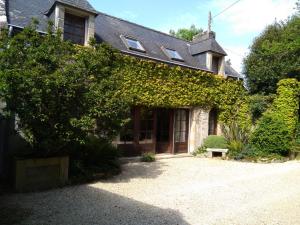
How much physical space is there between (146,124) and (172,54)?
3.74 m

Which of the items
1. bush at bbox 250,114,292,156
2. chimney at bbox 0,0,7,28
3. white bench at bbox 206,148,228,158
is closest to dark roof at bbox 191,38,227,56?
bush at bbox 250,114,292,156

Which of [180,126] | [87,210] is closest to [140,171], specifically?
[87,210]

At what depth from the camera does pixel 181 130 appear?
41.4ft

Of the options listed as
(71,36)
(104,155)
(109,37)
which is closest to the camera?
(104,155)

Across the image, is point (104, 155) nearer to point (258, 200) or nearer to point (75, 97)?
point (75, 97)

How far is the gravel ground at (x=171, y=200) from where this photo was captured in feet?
15.0

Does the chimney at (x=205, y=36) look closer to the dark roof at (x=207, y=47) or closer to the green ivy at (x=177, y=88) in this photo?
the dark roof at (x=207, y=47)

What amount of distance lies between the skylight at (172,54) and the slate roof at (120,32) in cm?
25

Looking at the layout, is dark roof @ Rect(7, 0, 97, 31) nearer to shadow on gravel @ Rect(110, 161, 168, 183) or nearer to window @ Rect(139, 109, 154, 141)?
window @ Rect(139, 109, 154, 141)

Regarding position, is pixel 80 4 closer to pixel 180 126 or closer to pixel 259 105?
pixel 180 126

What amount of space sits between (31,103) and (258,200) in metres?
5.12

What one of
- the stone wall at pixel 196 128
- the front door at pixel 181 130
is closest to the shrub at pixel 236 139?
the stone wall at pixel 196 128

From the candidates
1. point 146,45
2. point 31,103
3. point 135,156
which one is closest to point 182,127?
point 135,156

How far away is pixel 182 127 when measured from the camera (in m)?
12.6
